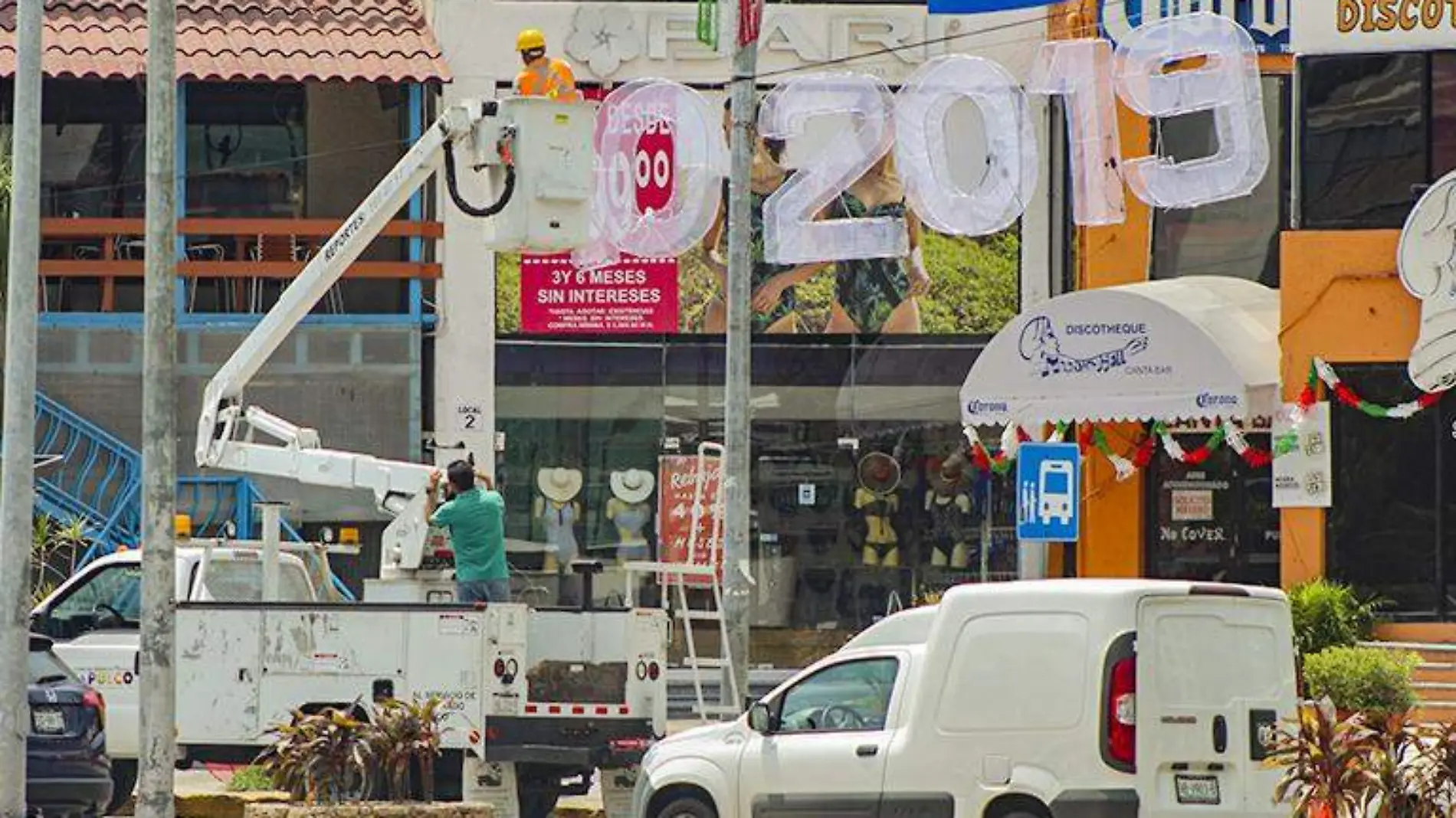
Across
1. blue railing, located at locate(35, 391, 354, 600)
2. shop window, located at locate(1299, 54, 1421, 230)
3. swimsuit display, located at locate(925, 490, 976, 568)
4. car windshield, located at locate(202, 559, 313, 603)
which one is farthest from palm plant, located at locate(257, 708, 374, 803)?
swimsuit display, located at locate(925, 490, 976, 568)

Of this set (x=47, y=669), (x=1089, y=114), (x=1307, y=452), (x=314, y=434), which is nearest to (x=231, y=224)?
(x=1089, y=114)

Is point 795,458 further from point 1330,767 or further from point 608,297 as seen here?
point 1330,767

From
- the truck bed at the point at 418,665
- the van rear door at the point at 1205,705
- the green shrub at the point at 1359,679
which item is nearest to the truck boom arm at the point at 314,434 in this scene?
the truck bed at the point at 418,665

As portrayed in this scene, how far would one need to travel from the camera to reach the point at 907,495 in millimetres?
33844

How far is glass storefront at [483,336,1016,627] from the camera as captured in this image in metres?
33.7

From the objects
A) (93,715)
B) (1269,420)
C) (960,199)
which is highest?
(960,199)

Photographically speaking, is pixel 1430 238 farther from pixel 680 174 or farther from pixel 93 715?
pixel 93 715

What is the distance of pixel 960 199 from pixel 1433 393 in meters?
5.98

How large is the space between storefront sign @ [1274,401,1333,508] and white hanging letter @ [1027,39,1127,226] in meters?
2.93

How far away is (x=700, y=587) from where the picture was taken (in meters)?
26.2

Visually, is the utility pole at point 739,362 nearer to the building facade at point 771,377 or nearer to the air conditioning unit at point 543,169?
the air conditioning unit at point 543,169

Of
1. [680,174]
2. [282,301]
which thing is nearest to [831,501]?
[680,174]

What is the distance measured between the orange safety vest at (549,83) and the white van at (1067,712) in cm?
549

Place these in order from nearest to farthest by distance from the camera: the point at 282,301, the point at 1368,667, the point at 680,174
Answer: the point at 282,301
the point at 1368,667
the point at 680,174
